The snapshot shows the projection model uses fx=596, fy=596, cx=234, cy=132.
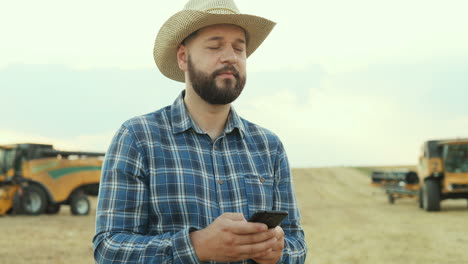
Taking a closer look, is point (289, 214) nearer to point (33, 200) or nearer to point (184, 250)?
point (184, 250)

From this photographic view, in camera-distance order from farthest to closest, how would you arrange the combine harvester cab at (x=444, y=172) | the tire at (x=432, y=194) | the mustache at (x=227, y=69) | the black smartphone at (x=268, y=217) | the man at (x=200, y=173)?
the tire at (x=432, y=194)
the combine harvester cab at (x=444, y=172)
the mustache at (x=227, y=69)
the man at (x=200, y=173)
the black smartphone at (x=268, y=217)

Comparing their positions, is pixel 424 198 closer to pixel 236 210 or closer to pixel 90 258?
pixel 90 258

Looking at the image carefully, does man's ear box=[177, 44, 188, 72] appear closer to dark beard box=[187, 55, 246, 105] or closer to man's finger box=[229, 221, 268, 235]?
dark beard box=[187, 55, 246, 105]

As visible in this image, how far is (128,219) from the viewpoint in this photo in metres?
2.05

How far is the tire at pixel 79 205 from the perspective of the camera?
719 inches

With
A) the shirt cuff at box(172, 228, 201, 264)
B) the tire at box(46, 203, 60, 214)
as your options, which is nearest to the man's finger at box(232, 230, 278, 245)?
the shirt cuff at box(172, 228, 201, 264)

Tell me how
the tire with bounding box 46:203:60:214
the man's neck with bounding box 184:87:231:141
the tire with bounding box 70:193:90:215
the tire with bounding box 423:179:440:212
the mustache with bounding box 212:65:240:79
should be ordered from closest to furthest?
1. the mustache with bounding box 212:65:240:79
2. the man's neck with bounding box 184:87:231:141
3. the tire with bounding box 423:179:440:212
4. the tire with bounding box 70:193:90:215
5. the tire with bounding box 46:203:60:214

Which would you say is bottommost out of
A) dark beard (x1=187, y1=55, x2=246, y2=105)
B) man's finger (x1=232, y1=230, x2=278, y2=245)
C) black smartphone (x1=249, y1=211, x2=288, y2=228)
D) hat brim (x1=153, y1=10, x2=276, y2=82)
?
man's finger (x1=232, y1=230, x2=278, y2=245)

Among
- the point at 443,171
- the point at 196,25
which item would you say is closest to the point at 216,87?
the point at 196,25

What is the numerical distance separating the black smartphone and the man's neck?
0.52m

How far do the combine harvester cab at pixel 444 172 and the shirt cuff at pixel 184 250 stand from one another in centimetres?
1499

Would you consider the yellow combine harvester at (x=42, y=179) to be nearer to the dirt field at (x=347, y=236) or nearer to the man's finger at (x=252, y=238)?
the dirt field at (x=347, y=236)

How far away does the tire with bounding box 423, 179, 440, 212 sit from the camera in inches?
632

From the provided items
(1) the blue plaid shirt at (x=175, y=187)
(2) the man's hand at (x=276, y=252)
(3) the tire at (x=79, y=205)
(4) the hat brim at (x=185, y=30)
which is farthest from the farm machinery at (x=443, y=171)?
(2) the man's hand at (x=276, y=252)
